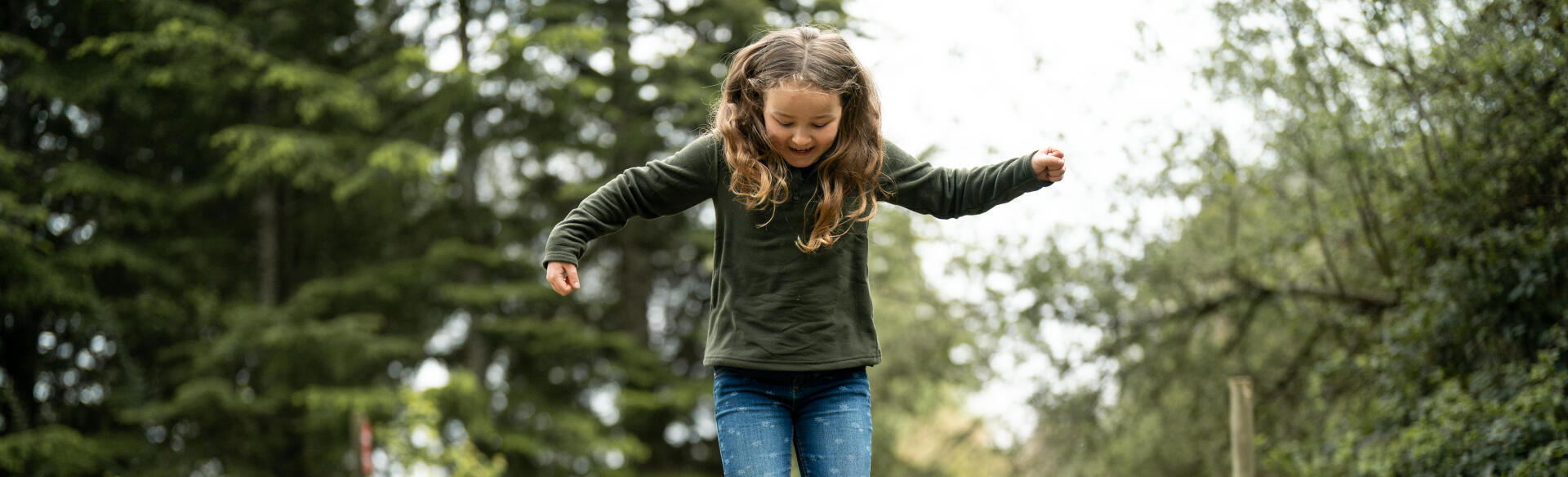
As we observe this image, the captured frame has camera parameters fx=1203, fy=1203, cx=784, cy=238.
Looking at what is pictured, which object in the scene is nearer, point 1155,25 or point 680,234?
point 1155,25

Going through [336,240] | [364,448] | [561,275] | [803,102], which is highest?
[803,102]

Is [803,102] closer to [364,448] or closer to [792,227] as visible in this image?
[792,227]

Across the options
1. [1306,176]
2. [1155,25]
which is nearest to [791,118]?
[1155,25]

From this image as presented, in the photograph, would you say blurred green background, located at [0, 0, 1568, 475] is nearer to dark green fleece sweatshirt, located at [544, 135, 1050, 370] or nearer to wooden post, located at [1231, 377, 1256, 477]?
wooden post, located at [1231, 377, 1256, 477]

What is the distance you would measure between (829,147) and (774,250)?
229mm

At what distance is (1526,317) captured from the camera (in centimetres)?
482

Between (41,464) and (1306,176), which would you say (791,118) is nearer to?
(1306,176)

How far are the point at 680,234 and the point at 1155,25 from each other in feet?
20.1

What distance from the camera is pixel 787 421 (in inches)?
91.0

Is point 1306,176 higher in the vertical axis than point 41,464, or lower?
higher

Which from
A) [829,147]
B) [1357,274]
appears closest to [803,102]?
[829,147]

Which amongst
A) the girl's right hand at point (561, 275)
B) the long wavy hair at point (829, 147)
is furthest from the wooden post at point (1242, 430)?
the girl's right hand at point (561, 275)

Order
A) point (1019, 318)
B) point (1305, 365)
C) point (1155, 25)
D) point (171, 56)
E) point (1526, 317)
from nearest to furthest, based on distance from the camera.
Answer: point (1526, 317) → point (1155, 25) → point (1305, 365) → point (1019, 318) → point (171, 56)

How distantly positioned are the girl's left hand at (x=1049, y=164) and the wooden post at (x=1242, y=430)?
2.35m
